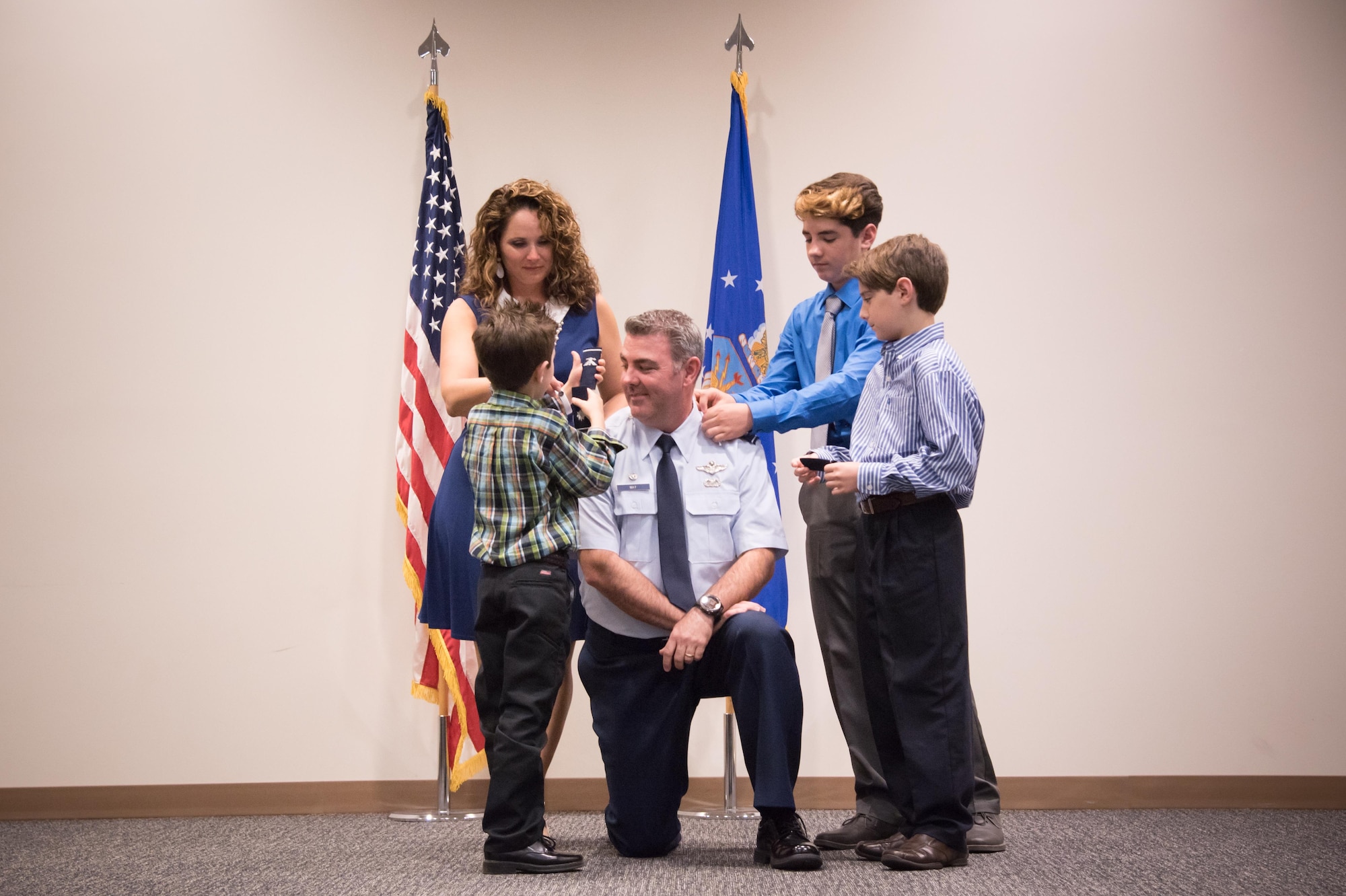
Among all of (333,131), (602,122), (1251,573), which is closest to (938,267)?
(602,122)

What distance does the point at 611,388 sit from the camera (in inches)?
117

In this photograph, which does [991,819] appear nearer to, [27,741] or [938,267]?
[938,267]

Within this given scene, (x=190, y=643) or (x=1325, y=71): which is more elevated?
(x=1325, y=71)

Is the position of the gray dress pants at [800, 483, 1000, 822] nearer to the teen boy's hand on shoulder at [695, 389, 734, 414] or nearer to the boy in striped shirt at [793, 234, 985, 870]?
the boy in striped shirt at [793, 234, 985, 870]

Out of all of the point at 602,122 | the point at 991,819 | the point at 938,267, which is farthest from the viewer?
the point at 602,122

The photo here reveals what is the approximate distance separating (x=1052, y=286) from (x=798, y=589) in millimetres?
1378

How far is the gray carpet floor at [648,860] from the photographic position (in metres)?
2.13

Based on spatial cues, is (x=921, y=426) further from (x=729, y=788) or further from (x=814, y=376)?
(x=729, y=788)

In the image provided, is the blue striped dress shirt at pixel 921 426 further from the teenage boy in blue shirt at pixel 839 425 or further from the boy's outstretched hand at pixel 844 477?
the teenage boy in blue shirt at pixel 839 425

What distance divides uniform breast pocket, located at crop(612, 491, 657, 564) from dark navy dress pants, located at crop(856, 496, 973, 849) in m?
0.52

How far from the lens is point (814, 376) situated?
279 centimetres

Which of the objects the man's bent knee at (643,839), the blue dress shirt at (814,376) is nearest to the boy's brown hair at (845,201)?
the blue dress shirt at (814,376)

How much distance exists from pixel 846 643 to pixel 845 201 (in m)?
1.13

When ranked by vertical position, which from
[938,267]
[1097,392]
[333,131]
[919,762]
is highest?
[333,131]
